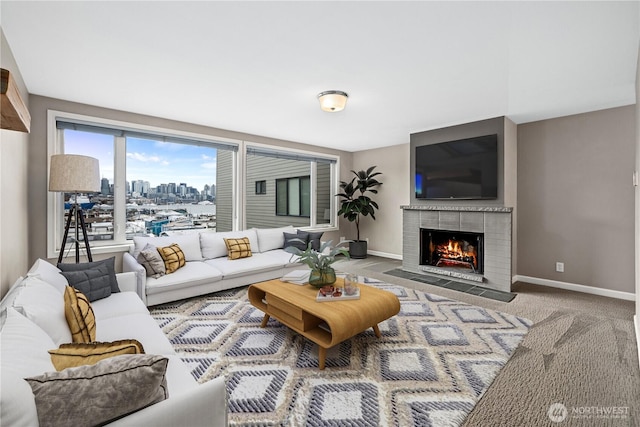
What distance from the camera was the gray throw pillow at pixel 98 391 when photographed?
2.98 feet

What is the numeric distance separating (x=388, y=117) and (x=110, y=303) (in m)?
3.90

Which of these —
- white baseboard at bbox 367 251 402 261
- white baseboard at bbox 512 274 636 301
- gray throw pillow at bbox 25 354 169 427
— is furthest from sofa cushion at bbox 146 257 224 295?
white baseboard at bbox 512 274 636 301

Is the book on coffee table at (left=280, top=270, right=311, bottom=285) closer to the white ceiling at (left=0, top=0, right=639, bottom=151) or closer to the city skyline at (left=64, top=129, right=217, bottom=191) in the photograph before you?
the white ceiling at (left=0, top=0, right=639, bottom=151)

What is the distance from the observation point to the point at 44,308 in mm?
1608

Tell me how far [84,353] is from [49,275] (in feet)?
4.50

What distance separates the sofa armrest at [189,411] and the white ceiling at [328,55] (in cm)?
215

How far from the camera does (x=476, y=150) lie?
172 inches

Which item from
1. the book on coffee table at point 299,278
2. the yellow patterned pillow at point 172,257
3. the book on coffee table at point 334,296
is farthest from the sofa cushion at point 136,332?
the yellow patterned pillow at point 172,257

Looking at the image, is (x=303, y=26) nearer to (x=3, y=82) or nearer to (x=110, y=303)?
(x=3, y=82)

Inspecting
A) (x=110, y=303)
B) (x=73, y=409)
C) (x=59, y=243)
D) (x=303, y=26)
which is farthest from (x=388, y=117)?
(x=59, y=243)

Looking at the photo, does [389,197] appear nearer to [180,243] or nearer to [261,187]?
[261,187]

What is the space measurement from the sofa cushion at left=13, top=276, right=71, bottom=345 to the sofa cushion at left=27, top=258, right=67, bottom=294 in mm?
153

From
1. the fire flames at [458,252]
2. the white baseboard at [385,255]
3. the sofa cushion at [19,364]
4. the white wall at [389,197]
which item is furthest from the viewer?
the white baseboard at [385,255]

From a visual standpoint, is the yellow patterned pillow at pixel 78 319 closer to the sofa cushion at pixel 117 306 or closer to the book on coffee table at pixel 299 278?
the sofa cushion at pixel 117 306
